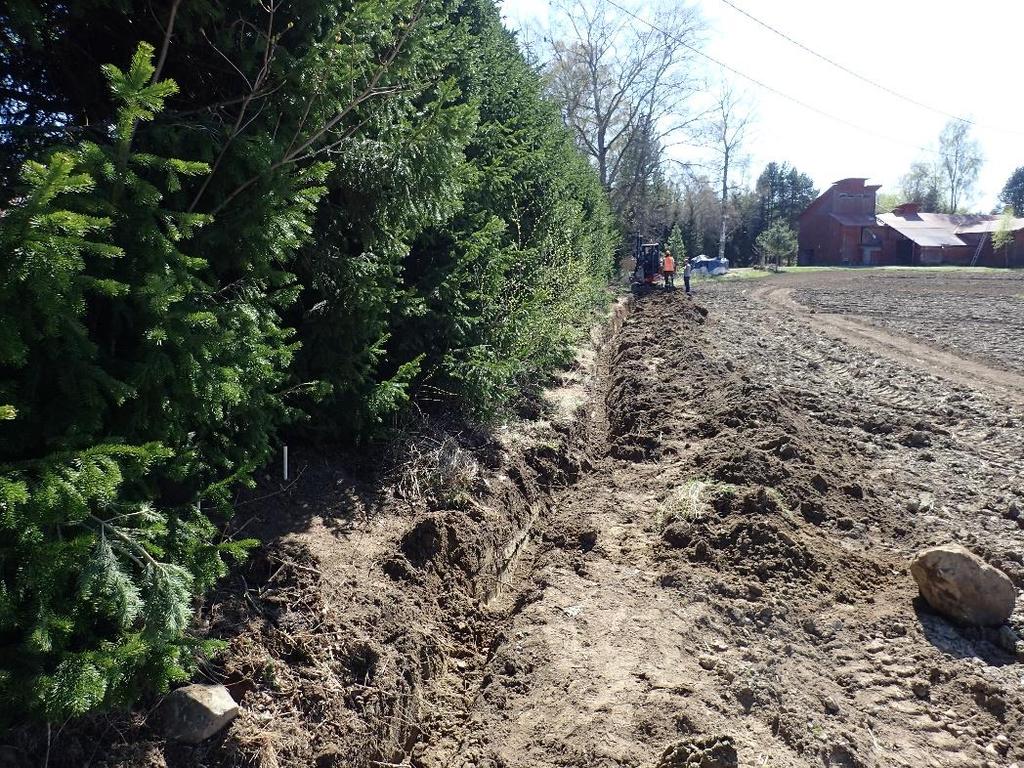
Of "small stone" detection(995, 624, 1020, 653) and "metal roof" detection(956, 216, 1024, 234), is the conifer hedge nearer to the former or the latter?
"small stone" detection(995, 624, 1020, 653)

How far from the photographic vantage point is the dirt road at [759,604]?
146 inches

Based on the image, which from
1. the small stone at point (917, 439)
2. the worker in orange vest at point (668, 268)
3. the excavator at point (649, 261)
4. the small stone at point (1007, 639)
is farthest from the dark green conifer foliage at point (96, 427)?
the excavator at point (649, 261)

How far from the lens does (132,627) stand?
8.76 feet

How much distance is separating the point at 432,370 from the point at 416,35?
2.74 m

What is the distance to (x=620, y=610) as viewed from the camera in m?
4.85

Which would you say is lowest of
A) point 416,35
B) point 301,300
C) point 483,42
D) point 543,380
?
point 543,380

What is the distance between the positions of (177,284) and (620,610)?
3.52 m

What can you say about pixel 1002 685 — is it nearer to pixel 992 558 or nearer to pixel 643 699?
pixel 992 558

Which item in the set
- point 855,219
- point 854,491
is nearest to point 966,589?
point 854,491

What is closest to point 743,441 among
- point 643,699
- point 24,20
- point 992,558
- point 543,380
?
point 992,558

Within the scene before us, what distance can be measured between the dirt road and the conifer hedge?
1.87 m

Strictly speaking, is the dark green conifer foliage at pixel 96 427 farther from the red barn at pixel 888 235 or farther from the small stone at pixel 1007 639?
the red barn at pixel 888 235

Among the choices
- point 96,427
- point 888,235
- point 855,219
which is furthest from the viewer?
point 855,219

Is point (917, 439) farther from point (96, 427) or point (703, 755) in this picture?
point (96, 427)
